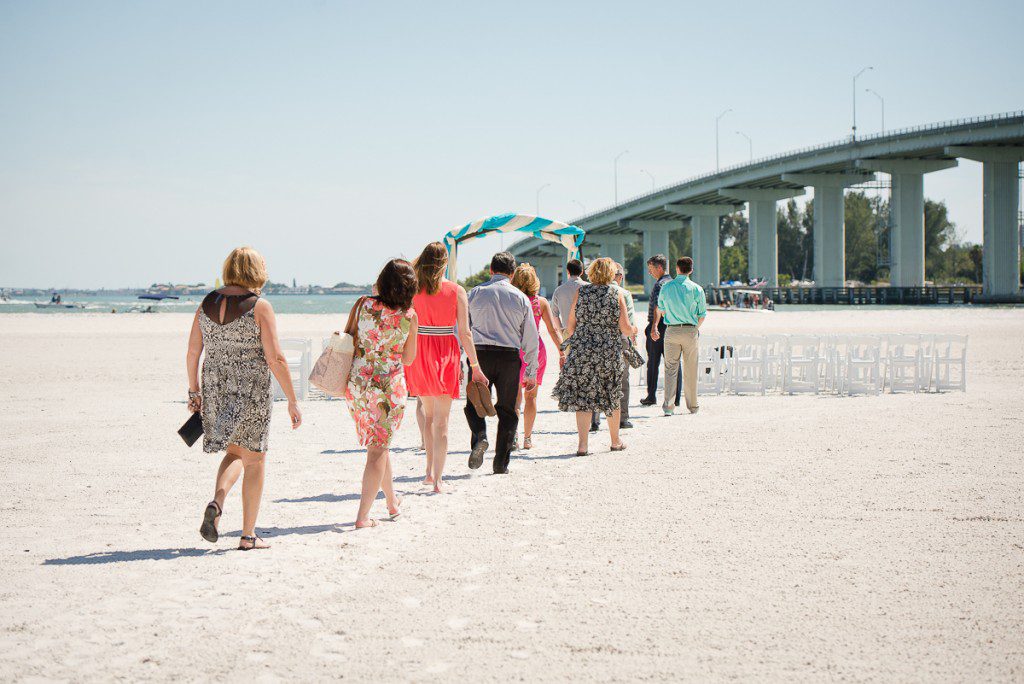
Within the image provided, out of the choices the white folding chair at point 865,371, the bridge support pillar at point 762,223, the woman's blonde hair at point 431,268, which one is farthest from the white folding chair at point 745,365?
the bridge support pillar at point 762,223

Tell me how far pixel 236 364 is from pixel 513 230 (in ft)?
31.2

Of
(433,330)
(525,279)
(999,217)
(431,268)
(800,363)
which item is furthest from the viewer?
(999,217)

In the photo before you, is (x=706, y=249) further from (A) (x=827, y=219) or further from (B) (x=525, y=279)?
(B) (x=525, y=279)

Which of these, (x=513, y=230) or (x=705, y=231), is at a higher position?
(x=705, y=231)

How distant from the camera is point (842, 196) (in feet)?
247

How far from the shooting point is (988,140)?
58594 millimetres

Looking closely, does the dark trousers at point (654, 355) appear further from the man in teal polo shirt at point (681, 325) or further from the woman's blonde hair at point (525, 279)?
the woman's blonde hair at point (525, 279)

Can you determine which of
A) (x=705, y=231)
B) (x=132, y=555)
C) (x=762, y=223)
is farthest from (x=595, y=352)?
(x=705, y=231)

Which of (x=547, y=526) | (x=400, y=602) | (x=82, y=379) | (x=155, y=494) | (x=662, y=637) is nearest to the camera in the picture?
(x=662, y=637)

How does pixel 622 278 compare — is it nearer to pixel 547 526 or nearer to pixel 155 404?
pixel 547 526

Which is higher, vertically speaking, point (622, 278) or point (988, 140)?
point (988, 140)

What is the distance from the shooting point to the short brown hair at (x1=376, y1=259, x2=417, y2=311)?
6395mm

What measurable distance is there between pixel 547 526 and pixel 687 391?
256 inches

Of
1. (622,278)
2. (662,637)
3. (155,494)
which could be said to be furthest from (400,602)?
(622,278)
